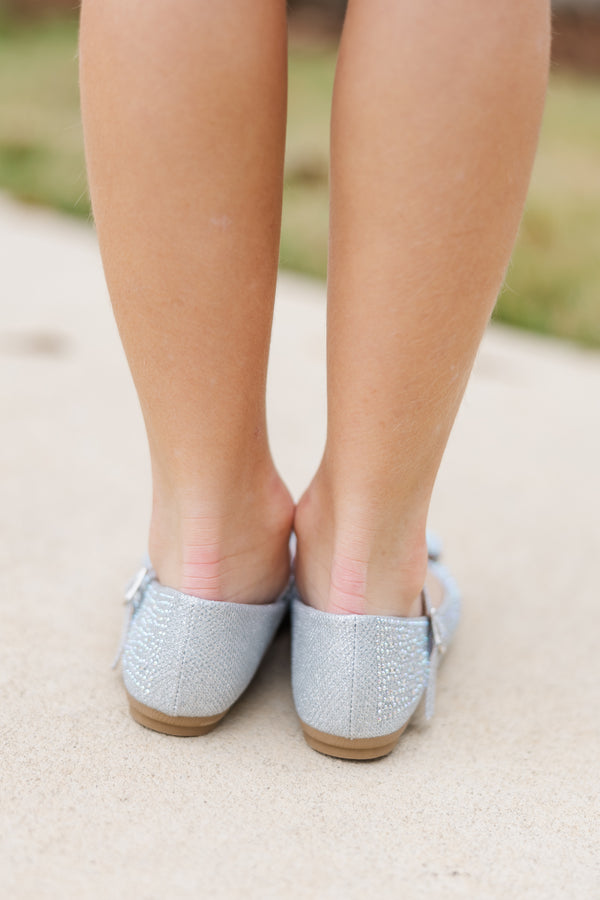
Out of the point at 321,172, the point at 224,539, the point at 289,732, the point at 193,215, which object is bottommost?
the point at 321,172

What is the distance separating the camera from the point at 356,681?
0.69 metres

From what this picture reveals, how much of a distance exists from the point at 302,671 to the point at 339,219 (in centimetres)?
35

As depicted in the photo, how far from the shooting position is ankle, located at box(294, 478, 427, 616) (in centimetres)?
68

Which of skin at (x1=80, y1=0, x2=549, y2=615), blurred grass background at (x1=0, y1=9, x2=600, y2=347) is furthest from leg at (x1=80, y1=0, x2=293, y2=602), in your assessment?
blurred grass background at (x1=0, y1=9, x2=600, y2=347)

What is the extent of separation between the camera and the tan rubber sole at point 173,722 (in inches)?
27.6

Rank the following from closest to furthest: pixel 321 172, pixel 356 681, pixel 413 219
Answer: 1. pixel 413 219
2. pixel 356 681
3. pixel 321 172

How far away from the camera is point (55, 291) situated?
2.02 meters

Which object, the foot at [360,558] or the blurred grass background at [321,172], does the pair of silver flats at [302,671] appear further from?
the blurred grass background at [321,172]

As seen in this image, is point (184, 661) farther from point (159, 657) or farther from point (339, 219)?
point (339, 219)

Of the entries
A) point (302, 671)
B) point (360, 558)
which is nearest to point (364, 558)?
point (360, 558)

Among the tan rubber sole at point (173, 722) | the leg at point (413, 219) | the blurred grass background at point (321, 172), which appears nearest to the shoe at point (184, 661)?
the tan rubber sole at point (173, 722)

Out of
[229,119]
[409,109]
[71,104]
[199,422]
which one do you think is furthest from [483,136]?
[71,104]

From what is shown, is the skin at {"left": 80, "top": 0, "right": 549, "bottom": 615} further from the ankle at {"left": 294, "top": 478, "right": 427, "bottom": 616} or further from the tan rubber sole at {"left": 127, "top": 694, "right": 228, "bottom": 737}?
the tan rubber sole at {"left": 127, "top": 694, "right": 228, "bottom": 737}

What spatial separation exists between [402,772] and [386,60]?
1.68 feet
